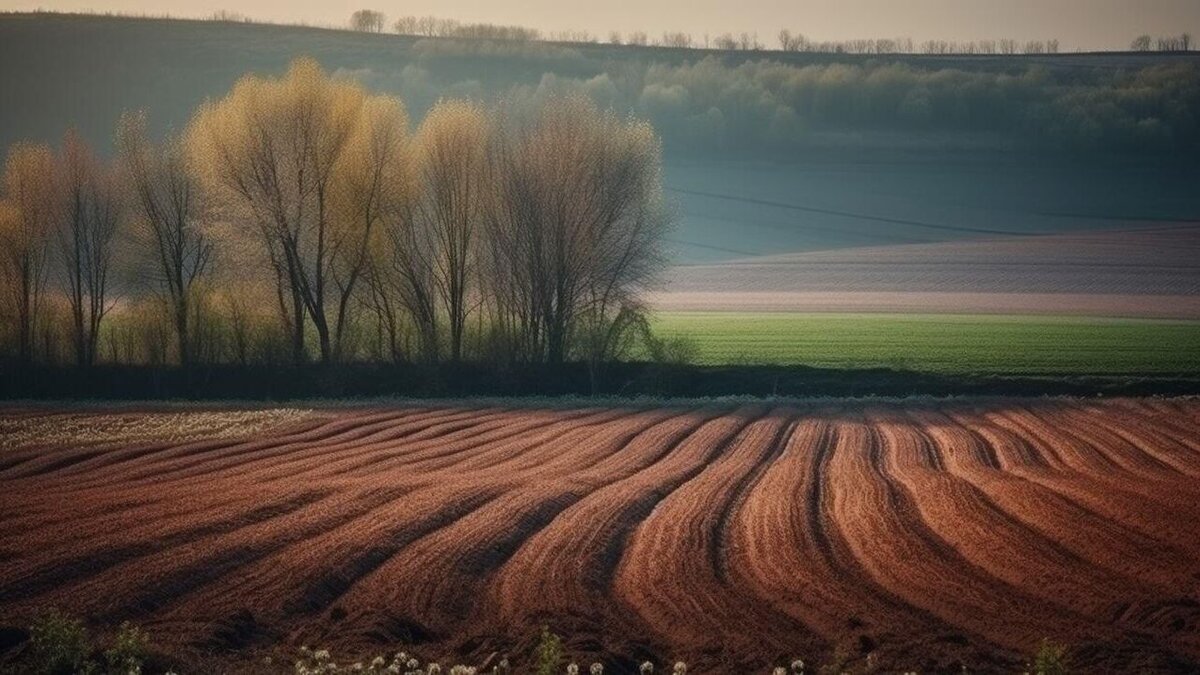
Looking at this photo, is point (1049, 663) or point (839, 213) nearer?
point (1049, 663)

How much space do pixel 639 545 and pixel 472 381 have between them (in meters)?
29.7

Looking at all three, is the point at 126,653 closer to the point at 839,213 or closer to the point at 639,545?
the point at 639,545

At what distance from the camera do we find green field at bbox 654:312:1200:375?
50125 millimetres

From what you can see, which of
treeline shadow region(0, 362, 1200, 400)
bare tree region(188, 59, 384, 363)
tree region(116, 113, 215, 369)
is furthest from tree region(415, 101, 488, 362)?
tree region(116, 113, 215, 369)

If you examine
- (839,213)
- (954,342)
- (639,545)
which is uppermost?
(839,213)

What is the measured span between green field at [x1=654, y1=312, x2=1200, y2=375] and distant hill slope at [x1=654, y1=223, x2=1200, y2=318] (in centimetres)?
686

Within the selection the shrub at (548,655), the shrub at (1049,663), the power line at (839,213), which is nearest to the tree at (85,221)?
the shrub at (548,655)

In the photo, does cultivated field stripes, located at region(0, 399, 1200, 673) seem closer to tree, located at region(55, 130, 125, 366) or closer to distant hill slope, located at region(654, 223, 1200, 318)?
tree, located at region(55, 130, 125, 366)

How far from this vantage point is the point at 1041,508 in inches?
918

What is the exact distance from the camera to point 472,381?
50.3 m

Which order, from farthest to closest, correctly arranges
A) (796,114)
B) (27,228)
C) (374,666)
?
(796,114) → (27,228) → (374,666)

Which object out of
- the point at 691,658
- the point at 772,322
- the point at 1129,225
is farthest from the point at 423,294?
the point at 1129,225

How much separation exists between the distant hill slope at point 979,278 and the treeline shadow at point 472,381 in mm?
28832

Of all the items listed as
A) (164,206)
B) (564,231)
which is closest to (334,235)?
(164,206)
